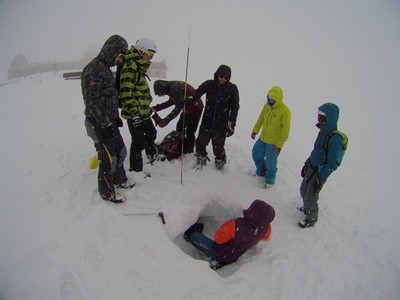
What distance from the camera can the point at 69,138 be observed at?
6484 millimetres

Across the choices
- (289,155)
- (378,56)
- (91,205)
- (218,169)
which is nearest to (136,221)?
(91,205)

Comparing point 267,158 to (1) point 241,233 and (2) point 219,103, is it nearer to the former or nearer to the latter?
(2) point 219,103

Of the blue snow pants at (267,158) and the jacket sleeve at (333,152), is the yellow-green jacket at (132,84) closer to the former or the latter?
the blue snow pants at (267,158)

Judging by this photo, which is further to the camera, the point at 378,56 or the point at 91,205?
the point at 378,56

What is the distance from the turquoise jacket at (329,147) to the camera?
399 centimetres

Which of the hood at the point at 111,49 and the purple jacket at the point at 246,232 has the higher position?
the hood at the point at 111,49

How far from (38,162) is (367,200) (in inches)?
277

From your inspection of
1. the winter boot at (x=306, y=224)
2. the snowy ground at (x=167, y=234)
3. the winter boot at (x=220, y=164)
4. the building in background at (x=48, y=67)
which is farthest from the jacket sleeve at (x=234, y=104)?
the building in background at (x=48, y=67)

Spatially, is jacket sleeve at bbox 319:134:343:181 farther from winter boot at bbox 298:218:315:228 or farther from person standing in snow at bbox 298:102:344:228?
winter boot at bbox 298:218:315:228

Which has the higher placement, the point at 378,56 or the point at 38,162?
the point at 378,56

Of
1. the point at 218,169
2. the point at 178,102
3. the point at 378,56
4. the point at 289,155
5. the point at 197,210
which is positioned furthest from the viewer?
the point at 378,56

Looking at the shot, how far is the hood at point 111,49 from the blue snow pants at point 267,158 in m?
3.40

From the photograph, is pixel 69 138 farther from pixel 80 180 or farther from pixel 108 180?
pixel 108 180

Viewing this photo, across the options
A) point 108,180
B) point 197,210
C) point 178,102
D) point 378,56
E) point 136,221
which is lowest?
point 197,210
